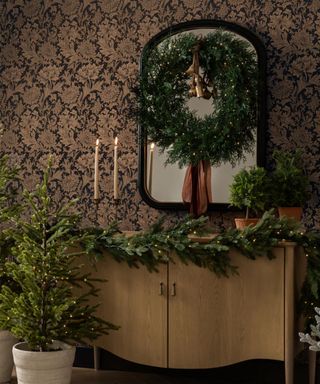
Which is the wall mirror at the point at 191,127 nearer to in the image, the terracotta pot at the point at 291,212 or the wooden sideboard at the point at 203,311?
the terracotta pot at the point at 291,212


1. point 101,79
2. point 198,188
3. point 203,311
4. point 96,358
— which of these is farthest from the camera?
point 101,79

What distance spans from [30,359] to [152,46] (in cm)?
197

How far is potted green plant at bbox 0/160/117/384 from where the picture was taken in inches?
130

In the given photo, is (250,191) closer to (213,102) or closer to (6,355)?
(213,102)

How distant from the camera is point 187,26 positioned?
152 inches

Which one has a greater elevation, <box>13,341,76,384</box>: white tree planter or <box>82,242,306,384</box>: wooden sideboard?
<box>82,242,306,384</box>: wooden sideboard

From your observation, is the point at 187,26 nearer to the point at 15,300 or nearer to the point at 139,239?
the point at 139,239

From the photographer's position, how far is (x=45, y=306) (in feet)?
10.9

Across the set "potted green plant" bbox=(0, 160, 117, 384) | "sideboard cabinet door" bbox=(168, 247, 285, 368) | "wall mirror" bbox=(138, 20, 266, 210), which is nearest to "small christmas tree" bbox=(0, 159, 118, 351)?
"potted green plant" bbox=(0, 160, 117, 384)

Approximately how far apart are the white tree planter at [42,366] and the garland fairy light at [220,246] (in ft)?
1.83

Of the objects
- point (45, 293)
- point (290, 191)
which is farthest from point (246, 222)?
point (45, 293)

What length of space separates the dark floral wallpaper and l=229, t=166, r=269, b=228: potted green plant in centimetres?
34

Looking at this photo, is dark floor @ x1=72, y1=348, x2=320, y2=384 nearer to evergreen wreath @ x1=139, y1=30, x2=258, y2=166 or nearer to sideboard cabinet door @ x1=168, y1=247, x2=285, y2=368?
sideboard cabinet door @ x1=168, y1=247, x2=285, y2=368

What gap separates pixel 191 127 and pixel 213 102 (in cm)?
→ 19
